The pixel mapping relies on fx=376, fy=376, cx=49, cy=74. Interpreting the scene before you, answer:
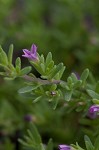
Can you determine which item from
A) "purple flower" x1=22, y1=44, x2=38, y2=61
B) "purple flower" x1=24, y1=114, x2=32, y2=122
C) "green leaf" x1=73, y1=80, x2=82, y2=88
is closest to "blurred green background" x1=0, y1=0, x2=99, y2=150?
"purple flower" x1=24, y1=114, x2=32, y2=122

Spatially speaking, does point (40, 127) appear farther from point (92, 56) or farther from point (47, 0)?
point (47, 0)

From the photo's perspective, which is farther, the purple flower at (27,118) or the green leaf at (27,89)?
the purple flower at (27,118)

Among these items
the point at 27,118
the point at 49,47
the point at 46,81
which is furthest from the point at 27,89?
the point at 49,47


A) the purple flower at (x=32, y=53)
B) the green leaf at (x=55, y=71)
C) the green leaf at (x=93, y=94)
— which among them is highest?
the purple flower at (x=32, y=53)

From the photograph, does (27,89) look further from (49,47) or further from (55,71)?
(49,47)

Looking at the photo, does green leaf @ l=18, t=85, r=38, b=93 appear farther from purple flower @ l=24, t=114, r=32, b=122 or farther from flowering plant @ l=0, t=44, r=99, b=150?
purple flower @ l=24, t=114, r=32, b=122

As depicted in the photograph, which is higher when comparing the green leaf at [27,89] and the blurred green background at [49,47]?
the green leaf at [27,89]

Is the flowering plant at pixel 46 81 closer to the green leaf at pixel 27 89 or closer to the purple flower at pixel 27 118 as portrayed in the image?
the green leaf at pixel 27 89

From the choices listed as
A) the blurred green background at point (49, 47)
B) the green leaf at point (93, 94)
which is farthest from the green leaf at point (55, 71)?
the blurred green background at point (49, 47)
